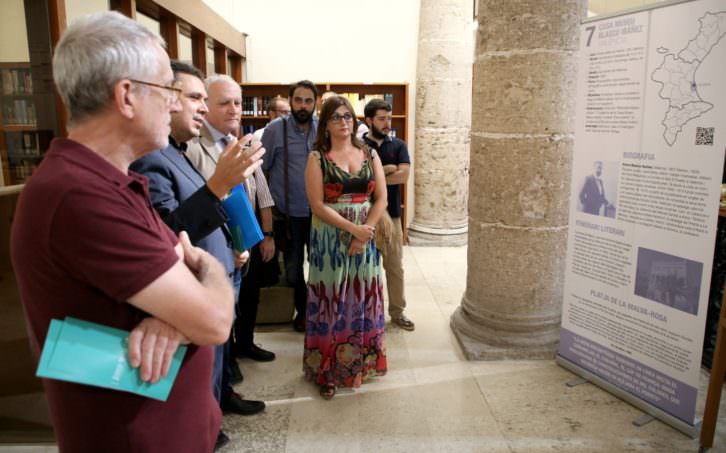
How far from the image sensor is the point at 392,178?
13.3ft

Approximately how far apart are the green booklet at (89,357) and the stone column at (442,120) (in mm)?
6317

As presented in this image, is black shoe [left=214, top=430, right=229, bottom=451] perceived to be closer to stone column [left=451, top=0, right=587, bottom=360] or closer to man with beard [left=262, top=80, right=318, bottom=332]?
man with beard [left=262, top=80, right=318, bottom=332]

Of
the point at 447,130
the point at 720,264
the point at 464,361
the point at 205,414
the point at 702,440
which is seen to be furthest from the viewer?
the point at 447,130

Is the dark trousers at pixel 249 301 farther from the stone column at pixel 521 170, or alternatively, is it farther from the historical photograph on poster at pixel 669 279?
the historical photograph on poster at pixel 669 279

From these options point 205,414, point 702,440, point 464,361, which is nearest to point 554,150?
point 464,361

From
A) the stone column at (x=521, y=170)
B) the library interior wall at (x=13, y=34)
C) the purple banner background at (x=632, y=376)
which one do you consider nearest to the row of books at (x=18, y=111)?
the library interior wall at (x=13, y=34)

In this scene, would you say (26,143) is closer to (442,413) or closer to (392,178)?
(392,178)

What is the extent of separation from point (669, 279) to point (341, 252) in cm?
175

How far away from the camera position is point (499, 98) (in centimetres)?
350

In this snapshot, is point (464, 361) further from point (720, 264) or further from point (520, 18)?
point (520, 18)

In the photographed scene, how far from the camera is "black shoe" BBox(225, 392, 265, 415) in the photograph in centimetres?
292

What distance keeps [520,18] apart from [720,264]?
79.4 inches

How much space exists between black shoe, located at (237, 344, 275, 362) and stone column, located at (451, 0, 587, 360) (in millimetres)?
1374

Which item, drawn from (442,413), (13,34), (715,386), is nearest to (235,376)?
(442,413)
